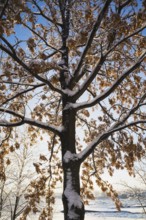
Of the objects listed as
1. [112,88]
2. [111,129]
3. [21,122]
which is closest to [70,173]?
[111,129]

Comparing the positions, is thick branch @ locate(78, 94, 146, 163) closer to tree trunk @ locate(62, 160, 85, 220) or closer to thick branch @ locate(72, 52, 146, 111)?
tree trunk @ locate(62, 160, 85, 220)

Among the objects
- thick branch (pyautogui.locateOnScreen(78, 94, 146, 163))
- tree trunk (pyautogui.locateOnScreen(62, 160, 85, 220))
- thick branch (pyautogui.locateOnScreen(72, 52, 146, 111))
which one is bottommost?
tree trunk (pyautogui.locateOnScreen(62, 160, 85, 220))

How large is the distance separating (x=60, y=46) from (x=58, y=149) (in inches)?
114

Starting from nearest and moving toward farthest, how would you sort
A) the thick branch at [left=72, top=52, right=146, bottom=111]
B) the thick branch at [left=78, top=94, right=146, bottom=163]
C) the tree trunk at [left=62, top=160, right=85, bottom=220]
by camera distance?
the tree trunk at [left=62, top=160, right=85, bottom=220], the thick branch at [left=72, top=52, right=146, bottom=111], the thick branch at [left=78, top=94, right=146, bottom=163]

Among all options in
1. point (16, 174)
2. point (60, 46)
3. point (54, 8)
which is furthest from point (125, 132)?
point (16, 174)

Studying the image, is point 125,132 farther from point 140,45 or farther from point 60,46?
point 60,46

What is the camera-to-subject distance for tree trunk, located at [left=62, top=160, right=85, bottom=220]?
423cm

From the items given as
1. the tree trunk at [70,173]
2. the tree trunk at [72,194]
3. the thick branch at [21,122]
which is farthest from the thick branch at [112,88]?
the tree trunk at [72,194]

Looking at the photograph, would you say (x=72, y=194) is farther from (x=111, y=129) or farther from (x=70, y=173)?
(x=111, y=129)

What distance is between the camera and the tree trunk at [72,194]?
4.23m

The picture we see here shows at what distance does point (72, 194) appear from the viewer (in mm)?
4387

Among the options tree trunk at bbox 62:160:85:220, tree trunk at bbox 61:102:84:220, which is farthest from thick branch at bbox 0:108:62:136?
tree trunk at bbox 62:160:85:220

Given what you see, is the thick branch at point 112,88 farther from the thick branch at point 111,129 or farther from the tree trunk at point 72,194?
the tree trunk at point 72,194

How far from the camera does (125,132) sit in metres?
6.00
